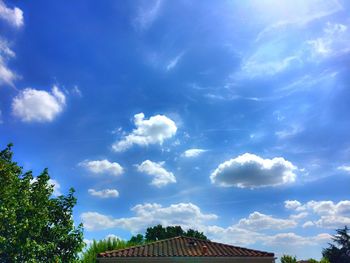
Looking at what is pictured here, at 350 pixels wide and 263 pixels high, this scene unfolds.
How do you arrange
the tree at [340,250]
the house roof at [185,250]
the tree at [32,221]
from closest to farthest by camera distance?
the tree at [32,221]
the house roof at [185,250]
the tree at [340,250]

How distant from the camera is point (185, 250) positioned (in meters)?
31.5

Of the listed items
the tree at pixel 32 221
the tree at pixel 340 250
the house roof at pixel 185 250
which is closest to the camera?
the tree at pixel 32 221

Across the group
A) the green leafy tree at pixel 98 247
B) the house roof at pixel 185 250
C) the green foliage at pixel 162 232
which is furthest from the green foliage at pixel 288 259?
the green foliage at pixel 162 232

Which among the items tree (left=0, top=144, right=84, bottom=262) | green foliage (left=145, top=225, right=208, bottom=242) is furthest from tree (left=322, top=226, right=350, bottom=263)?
tree (left=0, top=144, right=84, bottom=262)

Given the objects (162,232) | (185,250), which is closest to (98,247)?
(185,250)

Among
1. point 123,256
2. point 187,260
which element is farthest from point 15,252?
point 187,260

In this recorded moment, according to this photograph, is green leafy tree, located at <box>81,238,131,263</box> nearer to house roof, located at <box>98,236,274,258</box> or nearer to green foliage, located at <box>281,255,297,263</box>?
house roof, located at <box>98,236,274,258</box>

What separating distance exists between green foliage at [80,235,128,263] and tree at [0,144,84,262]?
536 inches

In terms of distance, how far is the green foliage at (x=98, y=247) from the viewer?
37.3 metres

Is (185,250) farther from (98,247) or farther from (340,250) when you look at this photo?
(340,250)

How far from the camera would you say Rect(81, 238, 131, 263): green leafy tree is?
37.3 metres

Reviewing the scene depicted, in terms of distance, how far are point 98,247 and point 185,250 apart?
1511 cm

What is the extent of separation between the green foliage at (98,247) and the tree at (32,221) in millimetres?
13616

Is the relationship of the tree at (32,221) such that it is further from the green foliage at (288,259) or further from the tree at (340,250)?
the tree at (340,250)
